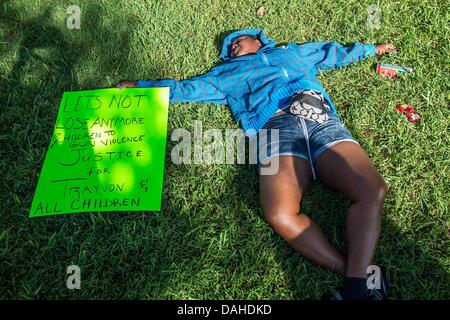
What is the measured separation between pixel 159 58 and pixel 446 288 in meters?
2.25

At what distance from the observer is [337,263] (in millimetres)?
1891

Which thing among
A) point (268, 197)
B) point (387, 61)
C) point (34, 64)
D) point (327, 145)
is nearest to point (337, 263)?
point (268, 197)

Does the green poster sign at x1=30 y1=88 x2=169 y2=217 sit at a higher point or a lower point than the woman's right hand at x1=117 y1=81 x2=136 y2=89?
lower

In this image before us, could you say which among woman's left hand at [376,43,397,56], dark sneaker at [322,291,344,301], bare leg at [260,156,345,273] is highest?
woman's left hand at [376,43,397,56]

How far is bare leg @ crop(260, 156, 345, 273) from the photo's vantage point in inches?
75.4

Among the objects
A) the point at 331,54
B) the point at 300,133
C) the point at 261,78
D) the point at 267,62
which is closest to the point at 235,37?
the point at 267,62

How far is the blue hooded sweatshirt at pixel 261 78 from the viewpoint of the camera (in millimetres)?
2344

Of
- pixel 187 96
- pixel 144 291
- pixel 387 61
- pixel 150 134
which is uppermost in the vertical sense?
pixel 387 61

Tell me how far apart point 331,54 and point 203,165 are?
1.14 metres

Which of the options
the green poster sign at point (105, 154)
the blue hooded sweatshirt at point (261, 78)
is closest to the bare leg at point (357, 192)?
the blue hooded sweatshirt at point (261, 78)

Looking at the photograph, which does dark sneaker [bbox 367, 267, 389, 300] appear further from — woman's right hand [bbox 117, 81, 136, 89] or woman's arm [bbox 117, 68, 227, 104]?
woman's right hand [bbox 117, 81, 136, 89]

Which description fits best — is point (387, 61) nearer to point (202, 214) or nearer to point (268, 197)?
point (268, 197)

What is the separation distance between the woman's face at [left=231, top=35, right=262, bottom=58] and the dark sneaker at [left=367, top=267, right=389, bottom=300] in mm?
1601

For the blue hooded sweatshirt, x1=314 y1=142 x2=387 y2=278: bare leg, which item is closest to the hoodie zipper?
the blue hooded sweatshirt
